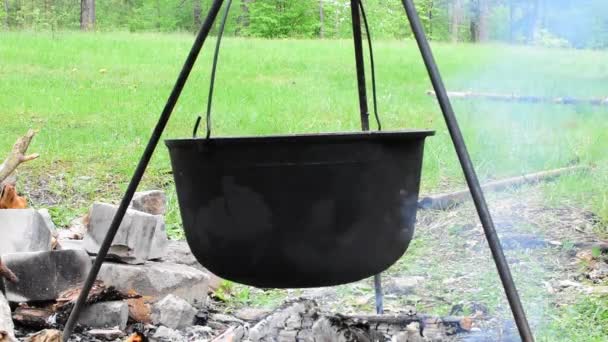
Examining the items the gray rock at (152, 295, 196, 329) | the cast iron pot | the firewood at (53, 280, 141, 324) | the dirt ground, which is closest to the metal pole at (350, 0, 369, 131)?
the cast iron pot

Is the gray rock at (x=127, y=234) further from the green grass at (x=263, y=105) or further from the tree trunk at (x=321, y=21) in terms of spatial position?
the tree trunk at (x=321, y=21)

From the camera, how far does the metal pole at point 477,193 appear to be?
4.99 ft

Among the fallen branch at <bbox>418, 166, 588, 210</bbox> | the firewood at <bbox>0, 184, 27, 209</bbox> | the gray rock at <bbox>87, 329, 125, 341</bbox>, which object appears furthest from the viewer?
the fallen branch at <bbox>418, 166, 588, 210</bbox>

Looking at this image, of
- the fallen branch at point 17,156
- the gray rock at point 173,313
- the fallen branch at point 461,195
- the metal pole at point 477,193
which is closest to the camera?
the metal pole at point 477,193

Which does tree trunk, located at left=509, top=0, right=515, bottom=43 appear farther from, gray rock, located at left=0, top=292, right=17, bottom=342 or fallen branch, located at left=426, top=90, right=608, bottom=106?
gray rock, located at left=0, top=292, right=17, bottom=342

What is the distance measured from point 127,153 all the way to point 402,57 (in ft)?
21.7

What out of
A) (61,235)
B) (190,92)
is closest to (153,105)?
(190,92)

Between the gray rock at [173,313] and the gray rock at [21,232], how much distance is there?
57cm

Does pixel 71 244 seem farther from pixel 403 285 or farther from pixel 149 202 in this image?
pixel 403 285

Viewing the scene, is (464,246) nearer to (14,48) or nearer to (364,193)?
(364,193)

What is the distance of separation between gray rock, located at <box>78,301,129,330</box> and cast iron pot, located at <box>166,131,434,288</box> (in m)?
0.98

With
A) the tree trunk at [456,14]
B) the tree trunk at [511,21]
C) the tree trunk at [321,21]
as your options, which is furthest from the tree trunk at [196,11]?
the tree trunk at [511,21]

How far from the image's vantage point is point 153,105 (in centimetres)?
727

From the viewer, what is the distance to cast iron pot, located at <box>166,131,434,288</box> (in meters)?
1.60
